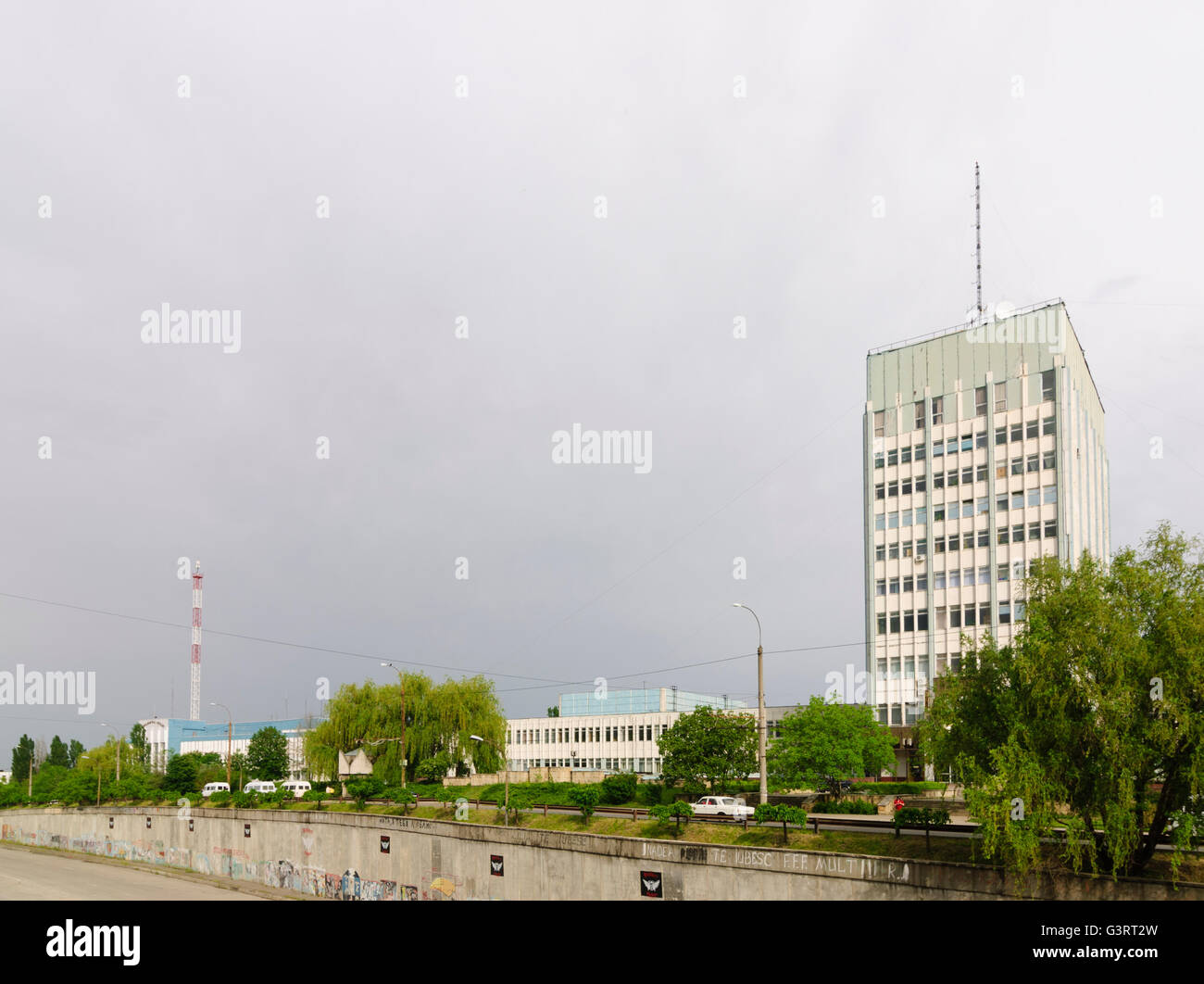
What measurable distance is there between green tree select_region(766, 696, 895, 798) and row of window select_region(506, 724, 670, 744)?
4373 centimetres

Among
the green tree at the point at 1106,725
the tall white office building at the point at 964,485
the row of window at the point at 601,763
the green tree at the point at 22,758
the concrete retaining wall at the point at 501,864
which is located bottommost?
the green tree at the point at 22,758

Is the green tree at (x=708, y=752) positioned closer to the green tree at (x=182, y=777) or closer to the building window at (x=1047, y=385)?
the building window at (x=1047, y=385)

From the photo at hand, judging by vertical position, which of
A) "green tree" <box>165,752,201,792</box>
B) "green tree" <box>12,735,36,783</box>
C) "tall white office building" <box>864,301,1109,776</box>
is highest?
Answer: "tall white office building" <box>864,301,1109,776</box>

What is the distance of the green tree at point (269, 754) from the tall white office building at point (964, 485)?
78668 mm

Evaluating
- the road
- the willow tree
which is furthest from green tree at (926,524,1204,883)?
the willow tree

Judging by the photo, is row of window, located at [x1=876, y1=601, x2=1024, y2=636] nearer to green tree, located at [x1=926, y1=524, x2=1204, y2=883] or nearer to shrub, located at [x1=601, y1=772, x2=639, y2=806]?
shrub, located at [x1=601, y1=772, x2=639, y2=806]

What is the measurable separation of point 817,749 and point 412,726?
1190 inches

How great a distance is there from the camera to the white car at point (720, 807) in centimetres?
4406

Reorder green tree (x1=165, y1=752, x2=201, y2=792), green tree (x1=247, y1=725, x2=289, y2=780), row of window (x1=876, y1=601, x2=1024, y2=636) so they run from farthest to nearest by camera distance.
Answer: green tree (x1=247, y1=725, x2=289, y2=780), green tree (x1=165, y1=752, x2=201, y2=792), row of window (x1=876, y1=601, x2=1024, y2=636)

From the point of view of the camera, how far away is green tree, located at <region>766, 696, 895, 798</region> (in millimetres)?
57719

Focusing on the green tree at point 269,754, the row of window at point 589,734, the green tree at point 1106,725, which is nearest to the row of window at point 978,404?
the row of window at point 589,734

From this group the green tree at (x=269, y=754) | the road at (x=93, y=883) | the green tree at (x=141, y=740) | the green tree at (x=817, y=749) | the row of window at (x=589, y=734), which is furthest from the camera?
the green tree at (x=141, y=740)
